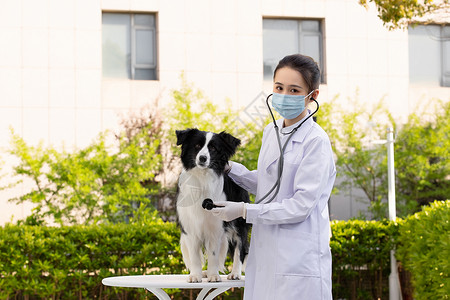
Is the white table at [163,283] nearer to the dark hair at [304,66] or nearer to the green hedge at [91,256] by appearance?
the dark hair at [304,66]

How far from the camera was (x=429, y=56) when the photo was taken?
15.5 metres

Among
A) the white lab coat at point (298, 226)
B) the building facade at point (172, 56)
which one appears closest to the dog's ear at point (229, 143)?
the white lab coat at point (298, 226)

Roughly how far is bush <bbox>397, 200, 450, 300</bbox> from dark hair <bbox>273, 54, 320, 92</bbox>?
104 inches

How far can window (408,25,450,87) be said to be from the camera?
15.3m

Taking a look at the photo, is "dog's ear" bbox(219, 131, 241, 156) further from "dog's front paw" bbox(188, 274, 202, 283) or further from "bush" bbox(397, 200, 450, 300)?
"bush" bbox(397, 200, 450, 300)

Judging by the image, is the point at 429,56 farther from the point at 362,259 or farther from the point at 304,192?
the point at 304,192

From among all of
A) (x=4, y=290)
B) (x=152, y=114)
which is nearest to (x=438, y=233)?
(x=4, y=290)

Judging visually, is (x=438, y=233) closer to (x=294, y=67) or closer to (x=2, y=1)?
(x=294, y=67)

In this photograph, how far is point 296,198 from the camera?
116 inches

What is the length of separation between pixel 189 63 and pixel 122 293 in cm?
753

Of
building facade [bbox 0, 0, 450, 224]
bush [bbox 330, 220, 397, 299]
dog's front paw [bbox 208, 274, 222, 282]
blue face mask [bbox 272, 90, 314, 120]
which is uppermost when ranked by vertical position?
building facade [bbox 0, 0, 450, 224]

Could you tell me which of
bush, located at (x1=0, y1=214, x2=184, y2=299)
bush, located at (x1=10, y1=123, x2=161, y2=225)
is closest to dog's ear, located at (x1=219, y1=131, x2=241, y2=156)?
bush, located at (x1=0, y1=214, x2=184, y2=299)

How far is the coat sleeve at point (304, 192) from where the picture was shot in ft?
9.64

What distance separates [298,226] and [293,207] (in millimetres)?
119
